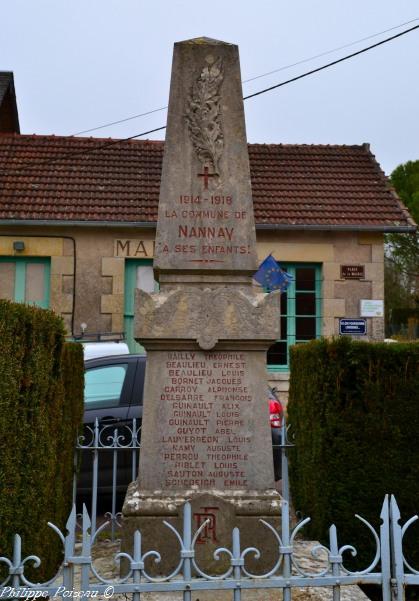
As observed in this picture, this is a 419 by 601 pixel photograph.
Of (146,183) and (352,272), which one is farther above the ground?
(146,183)

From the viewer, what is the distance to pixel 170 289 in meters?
5.02

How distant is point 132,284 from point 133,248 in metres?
0.69

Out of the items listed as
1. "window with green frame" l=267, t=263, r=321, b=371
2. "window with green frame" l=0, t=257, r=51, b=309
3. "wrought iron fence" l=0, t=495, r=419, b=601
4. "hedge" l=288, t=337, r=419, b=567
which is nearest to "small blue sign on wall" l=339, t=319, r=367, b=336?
"window with green frame" l=267, t=263, r=321, b=371

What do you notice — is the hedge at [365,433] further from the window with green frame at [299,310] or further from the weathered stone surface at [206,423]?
the window with green frame at [299,310]

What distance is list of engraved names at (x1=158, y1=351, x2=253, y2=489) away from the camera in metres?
4.88

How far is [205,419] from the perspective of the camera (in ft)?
16.1

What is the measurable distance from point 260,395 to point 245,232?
1215mm

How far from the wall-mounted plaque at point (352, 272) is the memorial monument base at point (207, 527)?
9030mm

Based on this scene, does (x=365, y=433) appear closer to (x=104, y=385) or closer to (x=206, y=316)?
(x=206, y=316)

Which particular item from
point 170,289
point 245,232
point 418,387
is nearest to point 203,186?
point 245,232

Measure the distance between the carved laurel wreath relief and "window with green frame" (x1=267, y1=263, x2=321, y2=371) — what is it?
8.45 meters

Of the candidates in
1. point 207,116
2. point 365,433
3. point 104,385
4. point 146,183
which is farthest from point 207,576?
point 146,183

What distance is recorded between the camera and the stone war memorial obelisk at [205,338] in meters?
4.73

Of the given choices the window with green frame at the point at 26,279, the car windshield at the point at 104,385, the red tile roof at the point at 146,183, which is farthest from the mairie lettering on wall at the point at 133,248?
the car windshield at the point at 104,385
